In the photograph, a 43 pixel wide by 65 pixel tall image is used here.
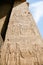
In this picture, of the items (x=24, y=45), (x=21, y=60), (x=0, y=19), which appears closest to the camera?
(x=21, y=60)

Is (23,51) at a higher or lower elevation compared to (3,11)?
higher

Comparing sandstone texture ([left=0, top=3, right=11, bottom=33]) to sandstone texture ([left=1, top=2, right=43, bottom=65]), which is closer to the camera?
sandstone texture ([left=1, top=2, right=43, bottom=65])

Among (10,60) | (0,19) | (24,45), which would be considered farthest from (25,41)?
(0,19)

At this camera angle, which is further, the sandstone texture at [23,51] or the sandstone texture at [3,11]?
the sandstone texture at [3,11]

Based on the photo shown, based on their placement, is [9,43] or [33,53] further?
[9,43]

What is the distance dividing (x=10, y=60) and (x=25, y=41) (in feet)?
0.51

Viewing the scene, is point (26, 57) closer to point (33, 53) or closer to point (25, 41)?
point (33, 53)

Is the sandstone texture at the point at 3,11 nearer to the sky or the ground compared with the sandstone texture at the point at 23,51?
nearer to the ground

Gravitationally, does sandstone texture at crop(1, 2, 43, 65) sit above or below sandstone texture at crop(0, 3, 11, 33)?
above

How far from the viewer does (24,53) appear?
72 cm

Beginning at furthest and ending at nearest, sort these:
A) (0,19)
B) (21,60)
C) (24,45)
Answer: (0,19) < (24,45) < (21,60)

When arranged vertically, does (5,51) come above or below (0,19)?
above

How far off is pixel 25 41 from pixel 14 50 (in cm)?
10

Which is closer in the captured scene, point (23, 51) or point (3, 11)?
point (23, 51)
